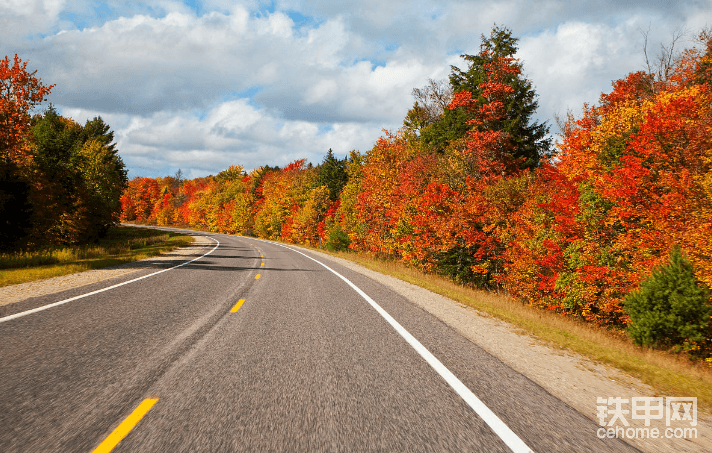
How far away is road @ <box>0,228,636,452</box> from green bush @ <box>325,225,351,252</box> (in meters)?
31.2

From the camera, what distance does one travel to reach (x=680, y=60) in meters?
23.2

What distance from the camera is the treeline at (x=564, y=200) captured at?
12664 millimetres

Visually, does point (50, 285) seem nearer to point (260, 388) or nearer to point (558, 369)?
point (260, 388)

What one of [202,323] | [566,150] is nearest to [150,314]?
[202,323]

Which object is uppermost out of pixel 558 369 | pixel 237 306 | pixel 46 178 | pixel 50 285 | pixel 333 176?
pixel 333 176

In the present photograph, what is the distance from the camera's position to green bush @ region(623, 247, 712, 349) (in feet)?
31.9

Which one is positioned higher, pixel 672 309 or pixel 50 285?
pixel 672 309

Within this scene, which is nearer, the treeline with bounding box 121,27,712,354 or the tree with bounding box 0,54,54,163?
the treeline with bounding box 121,27,712,354

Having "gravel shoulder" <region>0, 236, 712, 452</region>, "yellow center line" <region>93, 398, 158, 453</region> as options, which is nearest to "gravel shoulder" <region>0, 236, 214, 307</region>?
"gravel shoulder" <region>0, 236, 712, 452</region>

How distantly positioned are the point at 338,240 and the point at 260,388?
35156mm

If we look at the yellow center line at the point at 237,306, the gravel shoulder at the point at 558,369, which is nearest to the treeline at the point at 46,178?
the gravel shoulder at the point at 558,369

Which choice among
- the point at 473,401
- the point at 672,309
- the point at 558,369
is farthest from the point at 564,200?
the point at 473,401

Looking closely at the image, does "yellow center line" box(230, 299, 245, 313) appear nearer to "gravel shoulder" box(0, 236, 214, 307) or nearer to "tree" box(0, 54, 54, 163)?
"gravel shoulder" box(0, 236, 214, 307)

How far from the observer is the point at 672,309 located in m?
9.88
